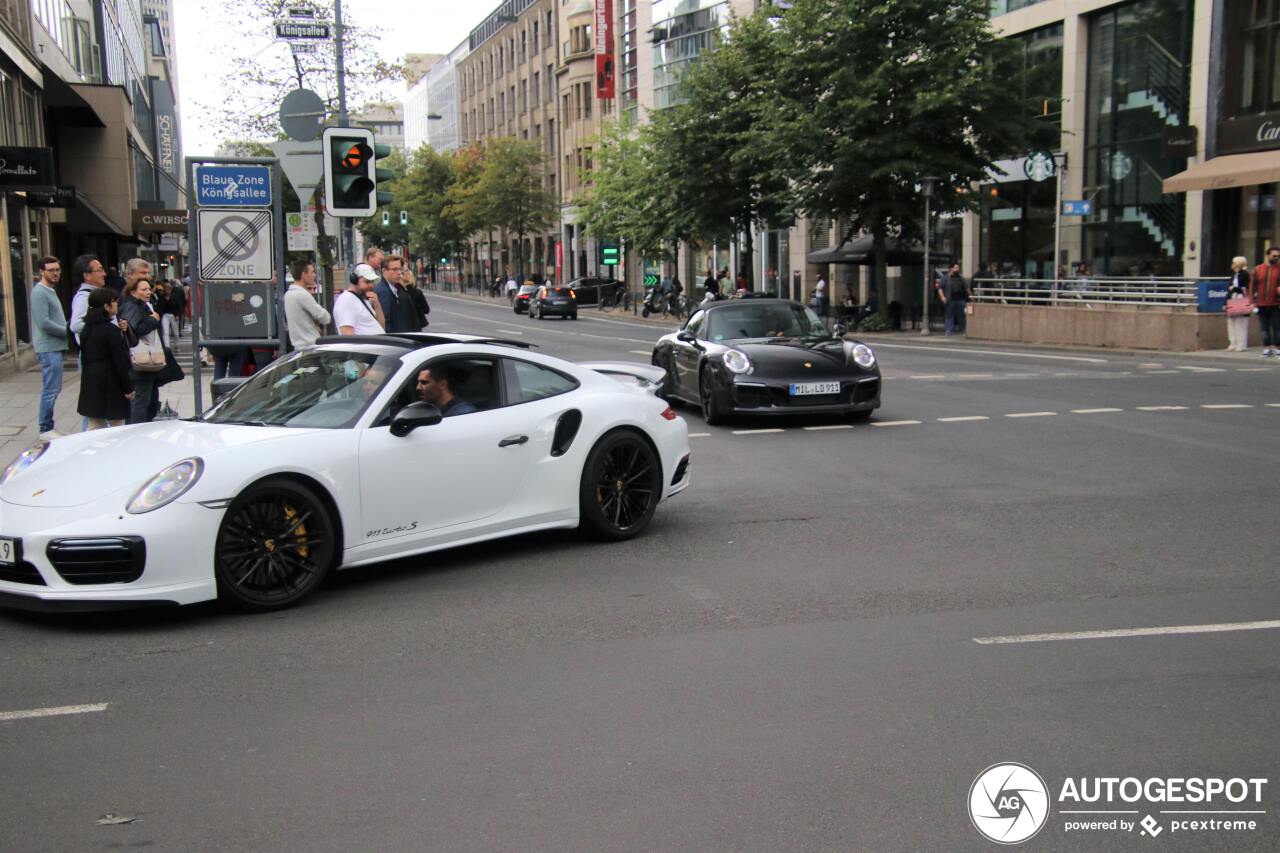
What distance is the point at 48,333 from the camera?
12555 mm

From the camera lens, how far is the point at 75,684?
16.8 ft

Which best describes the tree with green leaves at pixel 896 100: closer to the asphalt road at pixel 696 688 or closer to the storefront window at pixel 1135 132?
the storefront window at pixel 1135 132

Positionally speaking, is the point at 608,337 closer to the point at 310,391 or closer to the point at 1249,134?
the point at 1249,134

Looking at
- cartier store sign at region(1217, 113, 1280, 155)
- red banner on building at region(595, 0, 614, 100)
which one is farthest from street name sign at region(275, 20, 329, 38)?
red banner on building at region(595, 0, 614, 100)

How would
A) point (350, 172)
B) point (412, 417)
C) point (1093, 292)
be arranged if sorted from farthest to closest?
point (1093, 292), point (350, 172), point (412, 417)

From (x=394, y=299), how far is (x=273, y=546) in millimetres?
7835

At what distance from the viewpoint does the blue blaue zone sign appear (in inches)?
432

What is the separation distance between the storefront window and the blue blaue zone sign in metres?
25.3

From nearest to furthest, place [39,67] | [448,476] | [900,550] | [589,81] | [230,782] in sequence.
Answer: [230,782] < [448,476] < [900,550] < [39,67] < [589,81]

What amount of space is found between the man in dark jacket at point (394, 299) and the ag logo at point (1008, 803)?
34.4ft

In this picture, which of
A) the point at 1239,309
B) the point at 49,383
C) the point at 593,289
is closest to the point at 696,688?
the point at 49,383

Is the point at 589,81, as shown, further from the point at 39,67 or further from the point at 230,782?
the point at 230,782

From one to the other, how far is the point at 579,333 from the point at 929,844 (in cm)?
3362

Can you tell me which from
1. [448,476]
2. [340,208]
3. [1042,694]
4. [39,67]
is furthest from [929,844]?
[39,67]
